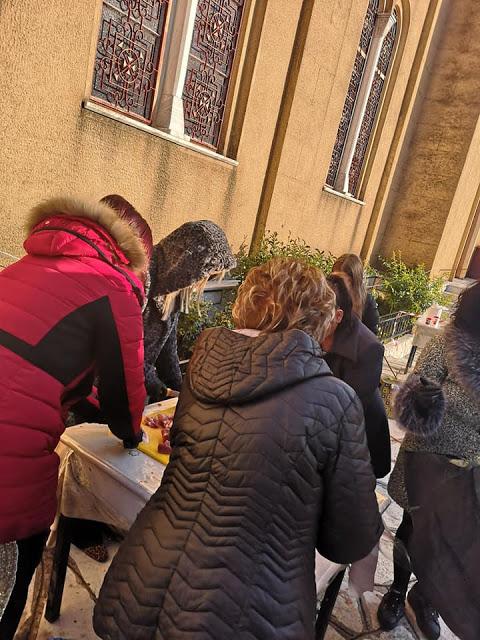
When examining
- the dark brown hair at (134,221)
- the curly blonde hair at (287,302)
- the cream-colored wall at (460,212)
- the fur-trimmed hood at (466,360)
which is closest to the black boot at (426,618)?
the fur-trimmed hood at (466,360)

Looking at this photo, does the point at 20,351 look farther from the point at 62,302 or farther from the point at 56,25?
the point at 56,25

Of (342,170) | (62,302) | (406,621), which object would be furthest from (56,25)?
(342,170)

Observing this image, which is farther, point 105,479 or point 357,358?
point 357,358

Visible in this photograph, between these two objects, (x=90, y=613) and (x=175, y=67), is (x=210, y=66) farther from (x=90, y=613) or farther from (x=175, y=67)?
(x=90, y=613)

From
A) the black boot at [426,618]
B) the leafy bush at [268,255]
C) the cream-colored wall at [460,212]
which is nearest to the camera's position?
the black boot at [426,618]

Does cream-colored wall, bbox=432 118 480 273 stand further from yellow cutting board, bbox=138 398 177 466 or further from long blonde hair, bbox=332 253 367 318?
yellow cutting board, bbox=138 398 177 466

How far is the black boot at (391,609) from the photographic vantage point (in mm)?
2658

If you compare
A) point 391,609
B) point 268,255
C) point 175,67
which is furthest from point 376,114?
point 391,609

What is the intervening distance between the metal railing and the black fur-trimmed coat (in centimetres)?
613

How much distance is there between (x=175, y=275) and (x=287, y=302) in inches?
50.4

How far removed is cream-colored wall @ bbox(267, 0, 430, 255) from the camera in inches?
271

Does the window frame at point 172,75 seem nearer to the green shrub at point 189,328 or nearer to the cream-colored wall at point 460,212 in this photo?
the green shrub at point 189,328

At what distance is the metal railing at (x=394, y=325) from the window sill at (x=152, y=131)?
4229 mm

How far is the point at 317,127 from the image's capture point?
24.8 feet
